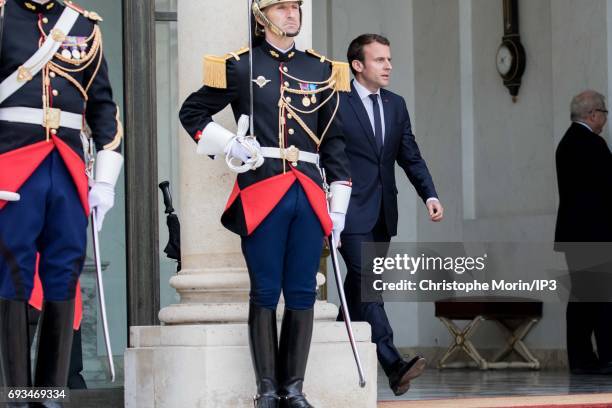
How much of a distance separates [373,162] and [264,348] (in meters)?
1.87

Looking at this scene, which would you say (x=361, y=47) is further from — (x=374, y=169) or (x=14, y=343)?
(x=14, y=343)

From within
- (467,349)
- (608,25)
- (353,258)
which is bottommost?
(467,349)

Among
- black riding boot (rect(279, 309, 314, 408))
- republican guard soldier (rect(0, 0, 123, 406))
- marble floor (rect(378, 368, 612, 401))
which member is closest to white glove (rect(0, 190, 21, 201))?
republican guard soldier (rect(0, 0, 123, 406))

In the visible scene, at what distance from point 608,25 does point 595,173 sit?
1.17 m

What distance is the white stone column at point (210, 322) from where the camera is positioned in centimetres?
676

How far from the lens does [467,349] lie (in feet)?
40.7

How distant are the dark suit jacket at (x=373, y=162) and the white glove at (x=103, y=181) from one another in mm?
2142

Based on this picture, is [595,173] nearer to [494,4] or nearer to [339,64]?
[494,4]

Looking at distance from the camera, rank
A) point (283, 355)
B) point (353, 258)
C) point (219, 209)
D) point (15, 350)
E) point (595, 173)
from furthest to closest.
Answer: point (595, 173)
point (353, 258)
point (219, 209)
point (283, 355)
point (15, 350)

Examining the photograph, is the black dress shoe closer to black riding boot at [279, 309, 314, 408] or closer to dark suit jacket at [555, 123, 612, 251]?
black riding boot at [279, 309, 314, 408]

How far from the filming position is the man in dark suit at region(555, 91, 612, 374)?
10883 millimetres

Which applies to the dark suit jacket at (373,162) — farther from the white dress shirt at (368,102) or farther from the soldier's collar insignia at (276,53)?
the soldier's collar insignia at (276,53)

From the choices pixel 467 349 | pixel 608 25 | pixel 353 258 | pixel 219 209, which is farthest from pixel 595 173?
pixel 219 209

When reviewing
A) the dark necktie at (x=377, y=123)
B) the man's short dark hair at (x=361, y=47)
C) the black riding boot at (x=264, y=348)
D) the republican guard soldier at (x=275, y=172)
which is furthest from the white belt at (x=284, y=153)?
the man's short dark hair at (x=361, y=47)
